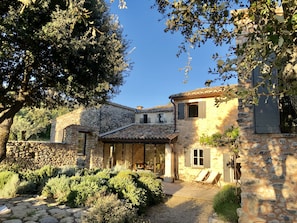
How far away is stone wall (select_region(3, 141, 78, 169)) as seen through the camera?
1153 cm

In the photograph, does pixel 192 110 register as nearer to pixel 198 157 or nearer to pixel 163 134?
pixel 163 134

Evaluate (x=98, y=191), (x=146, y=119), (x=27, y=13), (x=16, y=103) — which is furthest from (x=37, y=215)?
(x=146, y=119)

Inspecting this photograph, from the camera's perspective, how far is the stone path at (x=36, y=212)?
5089mm

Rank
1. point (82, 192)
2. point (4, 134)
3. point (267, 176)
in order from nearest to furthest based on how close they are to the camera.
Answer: point (267, 176), point (4, 134), point (82, 192)

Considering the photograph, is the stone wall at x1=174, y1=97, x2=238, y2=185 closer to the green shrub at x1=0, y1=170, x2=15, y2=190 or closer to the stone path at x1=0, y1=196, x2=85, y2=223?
the stone path at x1=0, y1=196, x2=85, y2=223

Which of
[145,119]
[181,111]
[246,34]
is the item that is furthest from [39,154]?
[246,34]

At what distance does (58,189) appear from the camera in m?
7.25

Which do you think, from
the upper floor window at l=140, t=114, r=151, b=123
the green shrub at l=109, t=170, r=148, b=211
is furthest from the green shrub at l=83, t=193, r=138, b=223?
the upper floor window at l=140, t=114, r=151, b=123

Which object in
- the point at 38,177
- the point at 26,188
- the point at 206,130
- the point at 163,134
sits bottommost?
the point at 26,188

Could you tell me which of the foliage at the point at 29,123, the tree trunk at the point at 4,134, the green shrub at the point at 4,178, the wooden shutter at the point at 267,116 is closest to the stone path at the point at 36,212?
the green shrub at the point at 4,178

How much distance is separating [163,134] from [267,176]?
34.5 feet

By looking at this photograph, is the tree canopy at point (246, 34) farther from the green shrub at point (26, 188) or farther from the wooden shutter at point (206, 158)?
the wooden shutter at point (206, 158)

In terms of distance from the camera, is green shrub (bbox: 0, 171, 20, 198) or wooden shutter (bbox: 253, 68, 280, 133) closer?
wooden shutter (bbox: 253, 68, 280, 133)

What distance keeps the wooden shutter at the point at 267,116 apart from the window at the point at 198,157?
892 cm
